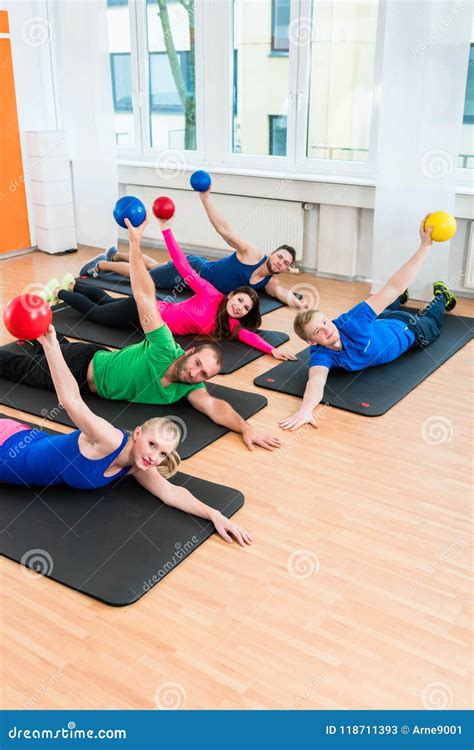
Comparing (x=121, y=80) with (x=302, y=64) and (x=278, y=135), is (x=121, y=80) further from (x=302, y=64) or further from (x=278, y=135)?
(x=302, y=64)

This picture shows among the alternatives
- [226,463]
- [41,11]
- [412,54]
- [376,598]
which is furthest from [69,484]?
[41,11]

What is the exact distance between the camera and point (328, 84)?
531cm

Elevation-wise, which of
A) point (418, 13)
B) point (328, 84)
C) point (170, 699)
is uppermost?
point (418, 13)

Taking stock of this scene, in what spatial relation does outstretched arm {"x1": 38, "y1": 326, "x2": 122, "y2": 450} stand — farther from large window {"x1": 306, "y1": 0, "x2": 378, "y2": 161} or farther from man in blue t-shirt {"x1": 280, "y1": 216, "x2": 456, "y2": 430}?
large window {"x1": 306, "y1": 0, "x2": 378, "y2": 161}

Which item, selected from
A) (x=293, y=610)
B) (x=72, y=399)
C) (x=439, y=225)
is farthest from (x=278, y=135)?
(x=293, y=610)

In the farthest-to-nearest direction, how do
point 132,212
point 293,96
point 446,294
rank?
point 293,96, point 446,294, point 132,212

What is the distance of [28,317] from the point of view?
2.05 meters

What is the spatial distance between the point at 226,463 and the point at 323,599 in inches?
35.0

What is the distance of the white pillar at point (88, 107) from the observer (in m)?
5.79

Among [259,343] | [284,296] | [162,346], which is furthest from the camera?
[284,296]

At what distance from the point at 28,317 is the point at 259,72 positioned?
14.1ft

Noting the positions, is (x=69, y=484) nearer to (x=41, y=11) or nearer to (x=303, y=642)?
(x=303, y=642)

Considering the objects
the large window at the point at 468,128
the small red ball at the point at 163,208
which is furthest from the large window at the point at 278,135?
the small red ball at the point at 163,208

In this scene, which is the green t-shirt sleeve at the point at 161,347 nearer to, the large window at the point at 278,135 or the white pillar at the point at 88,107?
the large window at the point at 278,135
